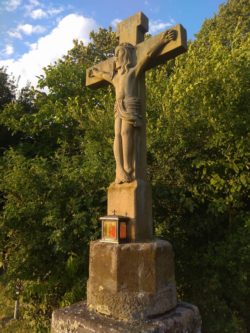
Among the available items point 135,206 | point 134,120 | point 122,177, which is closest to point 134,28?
point 134,120

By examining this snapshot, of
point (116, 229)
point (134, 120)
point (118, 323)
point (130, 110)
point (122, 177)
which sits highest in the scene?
point (130, 110)

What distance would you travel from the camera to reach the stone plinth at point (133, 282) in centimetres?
254

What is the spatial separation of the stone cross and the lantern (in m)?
0.37

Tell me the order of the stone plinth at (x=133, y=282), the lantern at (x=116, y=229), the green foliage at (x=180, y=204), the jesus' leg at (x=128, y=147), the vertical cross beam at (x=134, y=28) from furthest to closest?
the green foliage at (x=180, y=204) → the vertical cross beam at (x=134, y=28) → the jesus' leg at (x=128, y=147) → the lantern at (x=116, y=229) → the stone plinth at (x=133, y=282)

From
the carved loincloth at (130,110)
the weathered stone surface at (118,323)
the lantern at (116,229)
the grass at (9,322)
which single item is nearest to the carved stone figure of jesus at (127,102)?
the carved loincloth at (130,110)

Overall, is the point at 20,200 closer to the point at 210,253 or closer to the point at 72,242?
the point at 72,242

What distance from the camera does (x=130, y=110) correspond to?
298 cm

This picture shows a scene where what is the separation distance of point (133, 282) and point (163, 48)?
2230mm

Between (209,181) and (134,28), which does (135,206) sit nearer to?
(134,28)

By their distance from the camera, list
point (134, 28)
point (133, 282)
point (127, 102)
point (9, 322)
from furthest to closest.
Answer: point (9, 322), point (134, 28), point (127, 102), point (133, 282)

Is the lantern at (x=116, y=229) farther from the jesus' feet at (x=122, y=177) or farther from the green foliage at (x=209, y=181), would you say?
the green foliage at (x=209, y=181)

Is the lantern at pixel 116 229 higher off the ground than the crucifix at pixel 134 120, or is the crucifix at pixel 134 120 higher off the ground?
the crucifix at pixel 134 120

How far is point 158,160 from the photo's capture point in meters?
5.07

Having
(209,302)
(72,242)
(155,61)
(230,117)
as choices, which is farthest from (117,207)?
(230,117)
